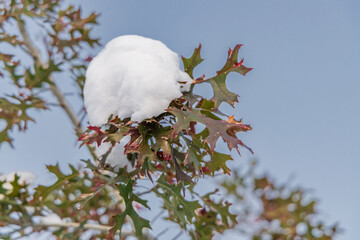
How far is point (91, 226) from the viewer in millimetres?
2871

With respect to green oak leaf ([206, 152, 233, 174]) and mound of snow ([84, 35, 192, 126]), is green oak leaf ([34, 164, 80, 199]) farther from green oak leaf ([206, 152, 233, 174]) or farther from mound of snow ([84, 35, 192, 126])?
green oak leaf ([206, 152, 233, 174])

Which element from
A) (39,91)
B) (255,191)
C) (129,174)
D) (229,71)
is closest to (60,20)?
(39,91)

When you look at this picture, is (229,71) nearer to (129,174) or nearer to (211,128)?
(211,128)

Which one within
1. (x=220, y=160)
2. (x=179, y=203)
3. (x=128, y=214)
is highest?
(x=220, y=160)

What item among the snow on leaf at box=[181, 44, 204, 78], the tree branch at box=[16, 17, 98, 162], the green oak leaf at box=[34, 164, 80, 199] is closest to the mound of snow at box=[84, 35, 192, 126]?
the snow on leaf at box=[181, 44, 204, 78]

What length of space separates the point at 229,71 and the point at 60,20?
2.29 m

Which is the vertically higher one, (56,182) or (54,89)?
(54,89)

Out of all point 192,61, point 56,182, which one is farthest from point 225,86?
point 56,182

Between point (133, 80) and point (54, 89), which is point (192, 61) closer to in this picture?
point (133, 80)

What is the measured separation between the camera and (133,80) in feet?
5.79

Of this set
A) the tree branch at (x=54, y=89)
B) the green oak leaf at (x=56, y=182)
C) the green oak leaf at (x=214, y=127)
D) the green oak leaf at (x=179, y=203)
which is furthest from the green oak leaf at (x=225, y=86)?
the tree branch at (x=54, y=89)

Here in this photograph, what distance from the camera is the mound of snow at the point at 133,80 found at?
1692mm

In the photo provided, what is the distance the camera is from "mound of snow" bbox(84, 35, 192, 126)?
5.55 ft

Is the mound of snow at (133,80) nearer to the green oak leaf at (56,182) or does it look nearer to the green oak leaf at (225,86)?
the green oak leaf at (225,86)
